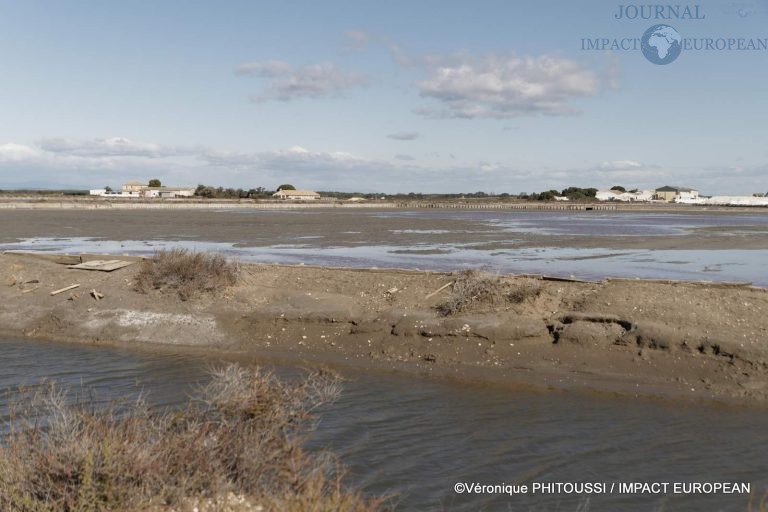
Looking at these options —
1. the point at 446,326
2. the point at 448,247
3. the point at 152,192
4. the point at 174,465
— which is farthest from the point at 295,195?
the point at 174,465

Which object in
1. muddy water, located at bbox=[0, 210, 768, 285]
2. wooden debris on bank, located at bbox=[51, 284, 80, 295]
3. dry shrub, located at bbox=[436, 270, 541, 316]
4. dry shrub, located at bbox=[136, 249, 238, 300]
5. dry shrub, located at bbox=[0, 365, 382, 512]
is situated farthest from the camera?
muddy water, located at bbox=[0, 210, 768, 285]

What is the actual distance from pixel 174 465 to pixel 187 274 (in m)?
11.8

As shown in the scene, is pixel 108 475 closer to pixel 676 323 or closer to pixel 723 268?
pixel 676 323

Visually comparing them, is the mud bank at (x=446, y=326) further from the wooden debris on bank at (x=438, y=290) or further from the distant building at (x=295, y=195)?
the distant building at (x=295, y=195)

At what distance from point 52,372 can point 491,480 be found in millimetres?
8386

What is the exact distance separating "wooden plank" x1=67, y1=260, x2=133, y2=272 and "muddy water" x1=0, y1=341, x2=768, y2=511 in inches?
234

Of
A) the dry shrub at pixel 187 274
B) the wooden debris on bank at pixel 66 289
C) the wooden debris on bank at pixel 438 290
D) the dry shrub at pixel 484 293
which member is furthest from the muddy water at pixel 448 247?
the wooden debris on bank at pixel 66 289

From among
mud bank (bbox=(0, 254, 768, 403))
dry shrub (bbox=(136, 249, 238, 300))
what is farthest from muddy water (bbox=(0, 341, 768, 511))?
dry shrub (bbox=(136, 249, 238, 300))

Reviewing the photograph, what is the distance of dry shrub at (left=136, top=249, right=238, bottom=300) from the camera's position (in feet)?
54.1

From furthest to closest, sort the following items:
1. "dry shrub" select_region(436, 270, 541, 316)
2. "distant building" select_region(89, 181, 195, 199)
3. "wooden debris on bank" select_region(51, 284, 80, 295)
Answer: "distant building" select_region(89, 181, 195, 199)
"wooden debris on bank" select_region(51, 284, 80, 295)
"dry shrub" select_region(436, 270, 541, 316)

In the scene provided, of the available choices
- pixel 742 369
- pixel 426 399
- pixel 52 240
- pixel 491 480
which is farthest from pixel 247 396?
pixel 52 240

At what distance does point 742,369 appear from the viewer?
38.0 ft

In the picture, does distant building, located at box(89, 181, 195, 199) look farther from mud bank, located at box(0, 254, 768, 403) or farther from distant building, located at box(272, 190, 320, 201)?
mud bank, located at box(0, 254, 768, 403)

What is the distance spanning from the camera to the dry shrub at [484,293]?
14.4 m
